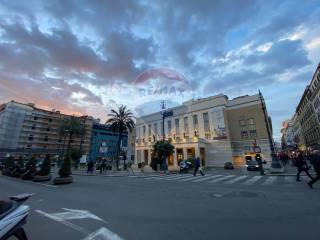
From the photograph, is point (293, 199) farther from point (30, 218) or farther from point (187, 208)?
point (30, 218)

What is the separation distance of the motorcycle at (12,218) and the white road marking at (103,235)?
1321 mm

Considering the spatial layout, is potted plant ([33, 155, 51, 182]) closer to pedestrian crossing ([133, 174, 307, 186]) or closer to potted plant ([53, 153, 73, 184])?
potted plant ([53, 153, 73, 184])

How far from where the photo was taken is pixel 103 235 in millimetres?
4160

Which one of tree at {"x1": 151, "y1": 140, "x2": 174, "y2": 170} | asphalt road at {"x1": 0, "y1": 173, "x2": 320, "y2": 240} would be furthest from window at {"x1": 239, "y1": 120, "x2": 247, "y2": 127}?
asphalt road at {"x1": 0, "y1": 173, "x2": 320, "y2": 240}

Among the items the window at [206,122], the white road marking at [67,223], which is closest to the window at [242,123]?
the window at [206,122]

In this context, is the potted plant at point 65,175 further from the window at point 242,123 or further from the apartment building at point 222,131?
the window at point 242,123

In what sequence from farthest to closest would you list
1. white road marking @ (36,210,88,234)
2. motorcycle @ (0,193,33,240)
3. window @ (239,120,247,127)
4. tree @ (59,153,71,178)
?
window @ (239,120,247,127)
tree @ (59,153,71,178)
white road marking @ (36,210,88,234)
motorcycle @ (0,193,33,240)

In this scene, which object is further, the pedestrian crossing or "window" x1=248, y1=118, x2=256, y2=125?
"window" x1=248, y1=118, x2=256, y2=125

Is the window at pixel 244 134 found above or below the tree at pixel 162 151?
above

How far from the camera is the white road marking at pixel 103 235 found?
401cm

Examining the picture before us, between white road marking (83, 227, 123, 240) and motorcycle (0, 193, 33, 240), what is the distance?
1321 millimetres

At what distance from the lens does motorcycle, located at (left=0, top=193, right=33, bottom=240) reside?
3094 millimetres

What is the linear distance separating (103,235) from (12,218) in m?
1.87

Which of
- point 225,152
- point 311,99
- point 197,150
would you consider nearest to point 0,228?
point 197,150
